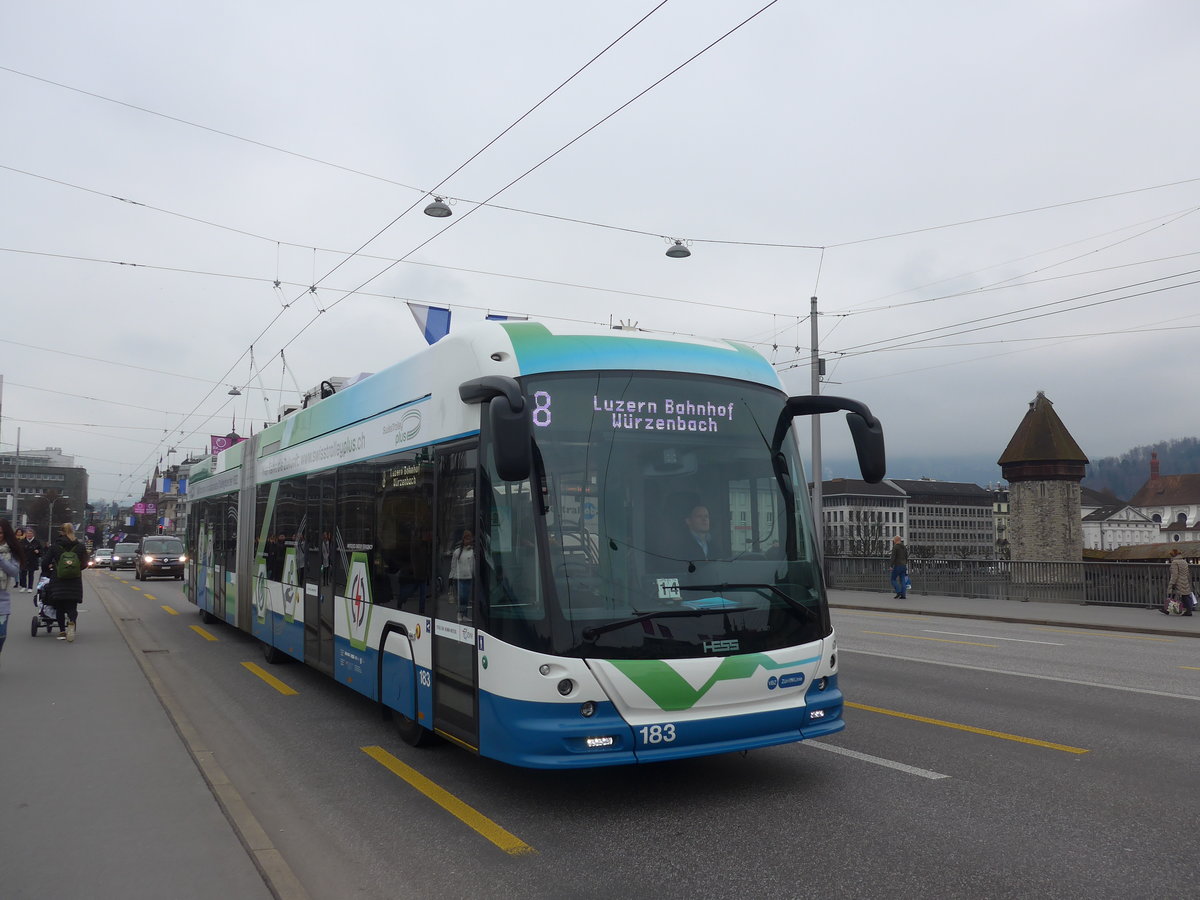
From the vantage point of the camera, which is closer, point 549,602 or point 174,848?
point 174,848

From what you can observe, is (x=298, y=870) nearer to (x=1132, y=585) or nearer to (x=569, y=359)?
(x=569, y=359)

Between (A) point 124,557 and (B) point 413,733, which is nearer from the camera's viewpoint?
(B) point 413,733

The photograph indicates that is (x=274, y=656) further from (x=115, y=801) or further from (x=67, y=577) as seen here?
(x=115, y=801)

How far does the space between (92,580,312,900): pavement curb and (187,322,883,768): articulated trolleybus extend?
133 centimetres

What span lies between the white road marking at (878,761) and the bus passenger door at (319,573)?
4553 mm

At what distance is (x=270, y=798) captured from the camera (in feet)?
20.4

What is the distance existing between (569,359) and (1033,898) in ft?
12.6

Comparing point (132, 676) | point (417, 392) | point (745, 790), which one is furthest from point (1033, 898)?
point (132, 676)

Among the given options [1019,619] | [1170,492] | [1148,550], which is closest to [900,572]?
[1019,619]

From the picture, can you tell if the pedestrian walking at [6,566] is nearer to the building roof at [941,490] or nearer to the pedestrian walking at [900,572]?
the pedestrian walking at [900,572]

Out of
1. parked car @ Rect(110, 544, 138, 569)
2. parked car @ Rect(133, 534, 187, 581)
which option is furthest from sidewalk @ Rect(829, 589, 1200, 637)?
parked car @ Rect(110, 544, 138, 569)

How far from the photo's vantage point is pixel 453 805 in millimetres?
5961

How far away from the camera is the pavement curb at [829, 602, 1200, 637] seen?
57.9ft

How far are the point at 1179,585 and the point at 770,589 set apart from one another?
60.2 feet
